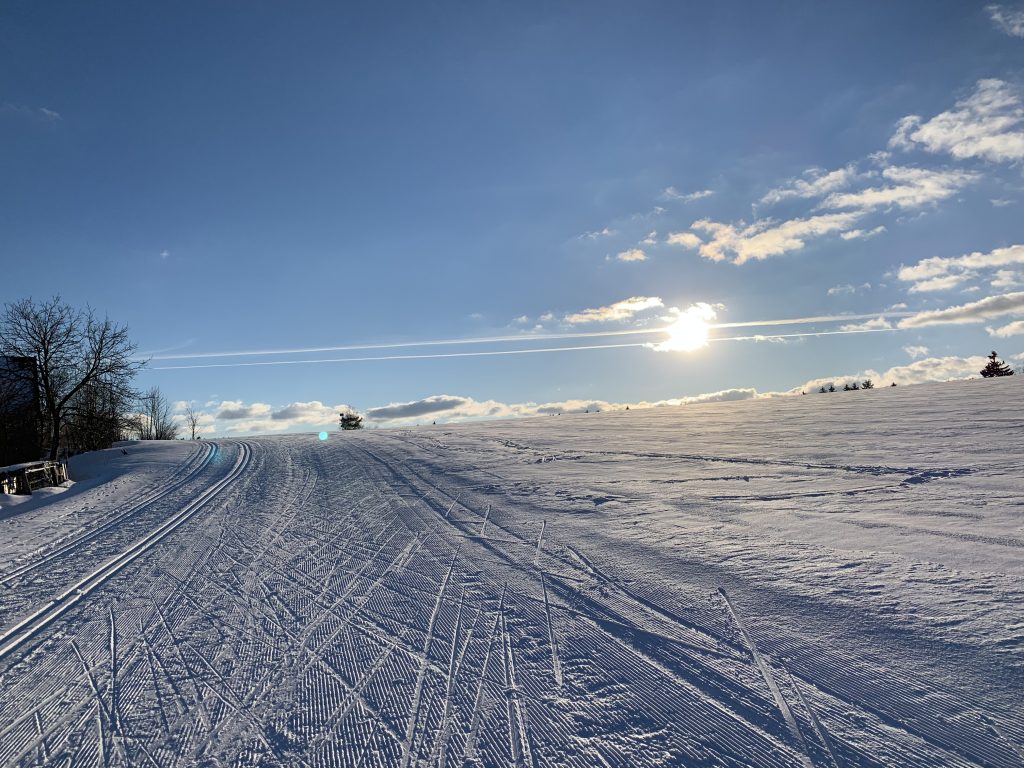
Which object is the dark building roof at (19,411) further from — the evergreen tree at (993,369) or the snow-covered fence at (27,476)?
the evergreen tree at (993,369)

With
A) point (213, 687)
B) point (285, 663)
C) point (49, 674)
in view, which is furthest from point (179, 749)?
point (49, 674)

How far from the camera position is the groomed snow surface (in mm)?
3285

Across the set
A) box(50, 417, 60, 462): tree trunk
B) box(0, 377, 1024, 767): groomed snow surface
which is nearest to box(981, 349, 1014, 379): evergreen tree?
box(0, 377, 1024, 767): groomed snow surface

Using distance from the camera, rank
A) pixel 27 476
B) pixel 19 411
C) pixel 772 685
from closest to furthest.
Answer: pixel 772 685
pixel 27 476
pixel 19 411

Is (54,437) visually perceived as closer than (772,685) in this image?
No

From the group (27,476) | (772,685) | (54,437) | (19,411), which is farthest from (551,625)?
(19,411)

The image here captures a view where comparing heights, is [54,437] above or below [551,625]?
above

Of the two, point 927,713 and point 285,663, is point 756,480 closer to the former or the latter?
point 927,713

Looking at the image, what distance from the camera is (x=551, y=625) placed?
4.79 m

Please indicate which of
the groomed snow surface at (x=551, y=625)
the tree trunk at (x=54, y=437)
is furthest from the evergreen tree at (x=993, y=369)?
the tree trunk at (x=54, y=437)

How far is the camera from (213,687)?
4055 millimetres

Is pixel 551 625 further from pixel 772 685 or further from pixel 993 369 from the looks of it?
pixel 993 369

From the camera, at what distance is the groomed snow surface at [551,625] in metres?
3.29

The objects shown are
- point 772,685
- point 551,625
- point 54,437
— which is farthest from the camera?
point 54,437
